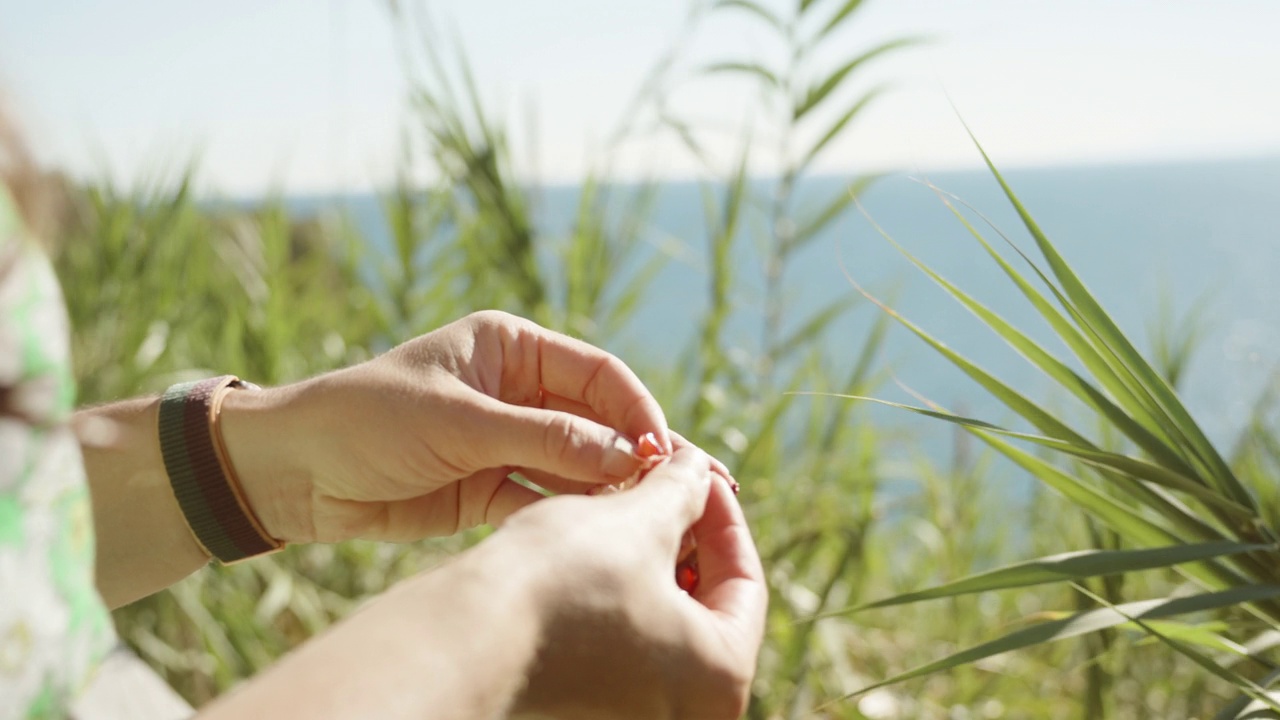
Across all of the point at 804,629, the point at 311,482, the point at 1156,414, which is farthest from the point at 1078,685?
the point at 311,482

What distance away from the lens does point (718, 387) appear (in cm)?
148

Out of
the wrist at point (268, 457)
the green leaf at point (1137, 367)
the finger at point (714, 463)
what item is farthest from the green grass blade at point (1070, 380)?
the wrist at point (268, 457)

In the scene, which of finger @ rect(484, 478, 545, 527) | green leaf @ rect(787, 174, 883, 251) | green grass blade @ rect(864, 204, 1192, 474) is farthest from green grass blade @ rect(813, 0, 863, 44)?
finger @ rect(484, 478, 545, 527)

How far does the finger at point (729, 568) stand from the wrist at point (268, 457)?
37cm

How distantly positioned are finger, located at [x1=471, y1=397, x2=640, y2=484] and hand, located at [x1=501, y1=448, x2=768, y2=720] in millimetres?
108

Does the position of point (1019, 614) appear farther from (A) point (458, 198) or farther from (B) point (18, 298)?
(B) point (18, 298)

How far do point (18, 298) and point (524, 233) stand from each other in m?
0.93

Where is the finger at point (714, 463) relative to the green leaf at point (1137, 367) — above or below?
below

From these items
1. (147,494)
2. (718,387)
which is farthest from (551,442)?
(718,387)

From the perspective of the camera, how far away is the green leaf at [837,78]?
1.33m

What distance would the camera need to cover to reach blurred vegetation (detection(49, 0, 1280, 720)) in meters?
1.36

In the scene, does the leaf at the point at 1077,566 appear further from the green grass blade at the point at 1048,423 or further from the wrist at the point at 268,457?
the wrist at the point at 268,457

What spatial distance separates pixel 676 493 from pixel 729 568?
0.27ft

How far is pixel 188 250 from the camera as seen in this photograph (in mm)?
2074
